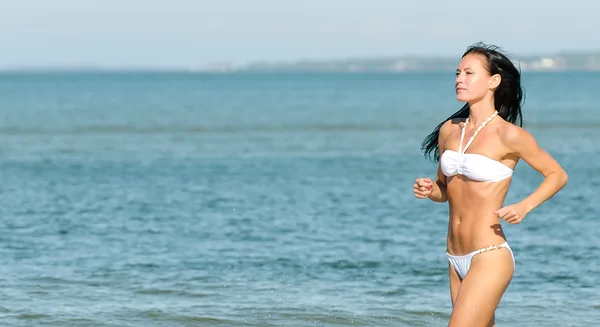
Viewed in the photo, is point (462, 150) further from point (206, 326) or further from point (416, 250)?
point (416, 250)

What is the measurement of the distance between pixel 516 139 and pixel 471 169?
30 cm

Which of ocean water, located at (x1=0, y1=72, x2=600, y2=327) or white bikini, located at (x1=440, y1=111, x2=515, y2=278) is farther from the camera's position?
ocean water, located at (x1=0, y1=72, x2=600, y2=327)

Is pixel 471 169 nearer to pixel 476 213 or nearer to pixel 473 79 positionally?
pixel 476 213

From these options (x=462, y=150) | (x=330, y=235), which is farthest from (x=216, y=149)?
(x=462, y=150)

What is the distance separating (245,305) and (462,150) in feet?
17.5

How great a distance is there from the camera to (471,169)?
19.8 feet

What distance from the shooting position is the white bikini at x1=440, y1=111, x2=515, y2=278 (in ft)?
19.7

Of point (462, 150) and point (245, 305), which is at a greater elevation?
point (462, 150)

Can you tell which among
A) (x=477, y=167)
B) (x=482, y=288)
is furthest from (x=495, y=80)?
(x=482, y=288)

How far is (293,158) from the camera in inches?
1323

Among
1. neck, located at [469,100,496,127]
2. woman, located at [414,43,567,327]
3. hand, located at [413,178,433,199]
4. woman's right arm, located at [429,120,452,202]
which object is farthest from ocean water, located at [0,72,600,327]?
neck, located at [469,100,496,127]

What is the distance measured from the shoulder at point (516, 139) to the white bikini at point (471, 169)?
13 centimetres

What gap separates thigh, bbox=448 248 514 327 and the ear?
94 centimetres

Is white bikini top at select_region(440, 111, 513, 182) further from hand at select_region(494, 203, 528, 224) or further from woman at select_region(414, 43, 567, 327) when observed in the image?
hand at select_region(494, 203, 528, 224)
